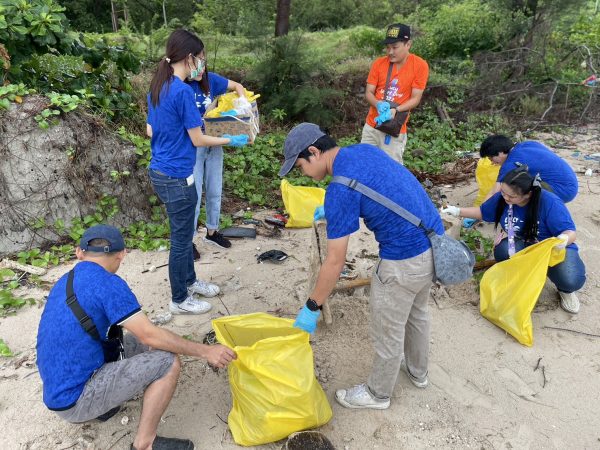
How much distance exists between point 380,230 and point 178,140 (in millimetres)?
1532

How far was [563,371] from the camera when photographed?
290cm

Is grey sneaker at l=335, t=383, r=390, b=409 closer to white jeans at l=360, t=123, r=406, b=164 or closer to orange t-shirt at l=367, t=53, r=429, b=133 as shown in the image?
white jeans at l=360, t=123, r=406, b=164

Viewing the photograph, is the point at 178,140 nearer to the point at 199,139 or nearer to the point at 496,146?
the point at 199,139

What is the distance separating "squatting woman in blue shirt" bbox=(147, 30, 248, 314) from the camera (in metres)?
2.76

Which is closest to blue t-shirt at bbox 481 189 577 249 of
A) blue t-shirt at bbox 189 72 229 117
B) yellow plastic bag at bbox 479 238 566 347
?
yellow plastic bag at bbox 479 238 566 347

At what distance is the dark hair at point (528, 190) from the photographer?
3084mm

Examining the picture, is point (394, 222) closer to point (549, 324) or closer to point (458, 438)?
point (458, 438)

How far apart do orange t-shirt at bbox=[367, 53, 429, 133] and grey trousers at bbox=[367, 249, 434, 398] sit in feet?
8.35

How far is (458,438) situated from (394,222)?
1.30m

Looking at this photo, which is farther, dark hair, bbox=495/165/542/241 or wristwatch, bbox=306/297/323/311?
dark hair, bbox=495/165/542/241

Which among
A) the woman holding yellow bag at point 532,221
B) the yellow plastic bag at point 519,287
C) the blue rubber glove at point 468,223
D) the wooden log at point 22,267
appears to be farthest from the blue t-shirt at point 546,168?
the wooden log at point 22,267

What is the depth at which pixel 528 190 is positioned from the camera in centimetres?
313

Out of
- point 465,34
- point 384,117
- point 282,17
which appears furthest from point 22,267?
point 465,34

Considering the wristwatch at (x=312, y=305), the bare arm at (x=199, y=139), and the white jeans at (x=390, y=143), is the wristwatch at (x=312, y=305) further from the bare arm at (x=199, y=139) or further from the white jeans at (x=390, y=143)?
the white jeans at (x=390, y=143)
